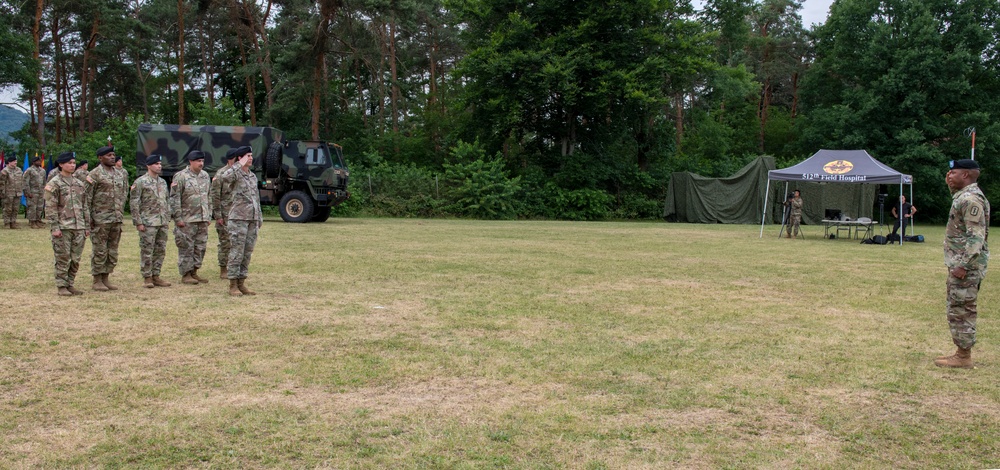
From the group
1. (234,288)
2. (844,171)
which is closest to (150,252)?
(234,288)

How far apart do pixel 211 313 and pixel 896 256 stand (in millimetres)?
13505

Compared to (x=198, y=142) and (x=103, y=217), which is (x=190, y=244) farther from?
(x=198, y=142)

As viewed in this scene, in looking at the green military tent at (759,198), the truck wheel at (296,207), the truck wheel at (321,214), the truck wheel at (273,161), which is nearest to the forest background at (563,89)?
the green military tent at (759,198)

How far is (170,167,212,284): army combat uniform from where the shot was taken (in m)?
9.65

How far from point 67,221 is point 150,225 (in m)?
0.94

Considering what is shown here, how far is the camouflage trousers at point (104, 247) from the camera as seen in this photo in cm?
889

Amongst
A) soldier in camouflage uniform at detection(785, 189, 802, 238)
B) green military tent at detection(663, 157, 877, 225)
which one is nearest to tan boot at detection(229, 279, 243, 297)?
soldier in camouflage uniform at detection(785, 189, 802, 238)

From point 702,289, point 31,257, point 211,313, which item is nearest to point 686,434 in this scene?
point 211,313

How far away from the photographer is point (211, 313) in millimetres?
7594

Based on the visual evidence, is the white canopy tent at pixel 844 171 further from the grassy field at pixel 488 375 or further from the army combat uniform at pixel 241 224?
the army combat uniform at pixel 241 224

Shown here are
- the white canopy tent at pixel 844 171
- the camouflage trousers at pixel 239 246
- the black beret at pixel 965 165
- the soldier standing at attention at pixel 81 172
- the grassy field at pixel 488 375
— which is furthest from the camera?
the white canopy tent at pixel 844 171

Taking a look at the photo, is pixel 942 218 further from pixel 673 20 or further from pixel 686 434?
pixel 686 434

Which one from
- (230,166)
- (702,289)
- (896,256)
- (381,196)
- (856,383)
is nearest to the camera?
(856,383)

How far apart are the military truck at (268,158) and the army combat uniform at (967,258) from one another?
17.7 metres
